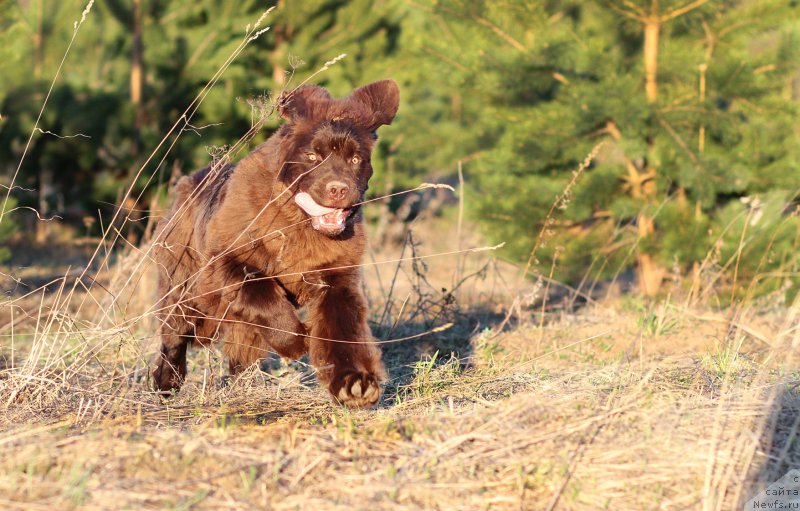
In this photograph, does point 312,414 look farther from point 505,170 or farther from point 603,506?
point 505,170

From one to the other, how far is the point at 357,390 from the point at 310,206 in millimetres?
1039

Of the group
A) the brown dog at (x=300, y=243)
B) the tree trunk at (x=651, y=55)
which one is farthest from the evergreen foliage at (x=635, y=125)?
the brown dog at (x=300, y=243)

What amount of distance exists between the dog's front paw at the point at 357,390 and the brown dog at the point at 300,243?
0.07ft

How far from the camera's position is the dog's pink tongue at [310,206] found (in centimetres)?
472

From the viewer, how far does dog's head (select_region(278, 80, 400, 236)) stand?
4656 mm

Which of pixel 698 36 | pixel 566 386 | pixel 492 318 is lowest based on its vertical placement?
pixel 492 318

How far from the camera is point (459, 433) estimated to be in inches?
140

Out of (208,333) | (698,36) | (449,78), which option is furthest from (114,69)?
(208,333)

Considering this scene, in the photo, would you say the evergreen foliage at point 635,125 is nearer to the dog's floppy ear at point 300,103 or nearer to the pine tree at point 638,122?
the pine tree at point 638,122

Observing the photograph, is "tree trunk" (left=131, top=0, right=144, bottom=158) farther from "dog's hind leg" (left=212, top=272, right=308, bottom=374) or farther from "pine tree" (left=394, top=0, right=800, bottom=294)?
"dog's hind leg" (left=212, top=272, right=308, bottom=374)

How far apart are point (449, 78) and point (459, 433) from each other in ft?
20.4

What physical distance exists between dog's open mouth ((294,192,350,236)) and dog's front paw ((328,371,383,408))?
79 centimetres

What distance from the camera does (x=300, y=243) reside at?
15.9 ft

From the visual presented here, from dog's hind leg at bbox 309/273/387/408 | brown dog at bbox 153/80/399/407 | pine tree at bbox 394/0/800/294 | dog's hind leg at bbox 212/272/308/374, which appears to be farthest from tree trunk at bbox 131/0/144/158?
→ dog's hind leg at bbox 309/273/387/408
